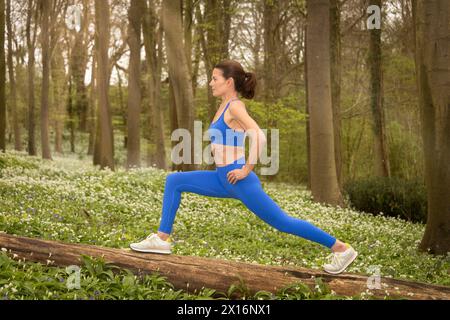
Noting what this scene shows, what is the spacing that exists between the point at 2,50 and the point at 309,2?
437 inches

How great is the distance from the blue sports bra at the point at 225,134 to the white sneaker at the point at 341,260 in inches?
62.6

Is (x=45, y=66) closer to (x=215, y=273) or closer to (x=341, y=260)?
(x=215, y=273)

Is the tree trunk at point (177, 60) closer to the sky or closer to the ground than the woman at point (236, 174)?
closer to the sky

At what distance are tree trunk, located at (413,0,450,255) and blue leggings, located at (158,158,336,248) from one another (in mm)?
4425

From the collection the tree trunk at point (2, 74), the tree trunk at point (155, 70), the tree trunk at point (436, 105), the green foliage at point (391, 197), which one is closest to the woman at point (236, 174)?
the tree trunk at point (436, 105)

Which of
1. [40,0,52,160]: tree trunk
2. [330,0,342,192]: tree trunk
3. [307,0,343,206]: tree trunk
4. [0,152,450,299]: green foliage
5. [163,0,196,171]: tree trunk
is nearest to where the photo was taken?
[0,152,450,299]: green foliage

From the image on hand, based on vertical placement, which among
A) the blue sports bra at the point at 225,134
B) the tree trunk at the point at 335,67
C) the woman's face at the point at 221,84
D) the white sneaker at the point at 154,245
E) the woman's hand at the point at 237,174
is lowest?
the white sneaker at the point at 154,245

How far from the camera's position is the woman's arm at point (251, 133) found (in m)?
5.02

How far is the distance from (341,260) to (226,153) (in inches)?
66.6

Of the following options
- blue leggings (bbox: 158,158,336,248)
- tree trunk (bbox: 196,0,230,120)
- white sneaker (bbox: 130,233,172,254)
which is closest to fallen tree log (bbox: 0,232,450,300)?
white sneaker (bbox: 130,233,172,254)

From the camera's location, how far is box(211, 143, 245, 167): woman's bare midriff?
5168 mm

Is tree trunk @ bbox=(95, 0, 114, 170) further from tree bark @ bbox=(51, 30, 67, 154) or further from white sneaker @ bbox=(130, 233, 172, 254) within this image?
tree bark @ bbox=(51, 30, 67, 154)

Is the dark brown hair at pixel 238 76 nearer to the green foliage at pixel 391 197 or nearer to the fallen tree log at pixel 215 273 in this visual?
the fallen tree log at pixel 215 273
